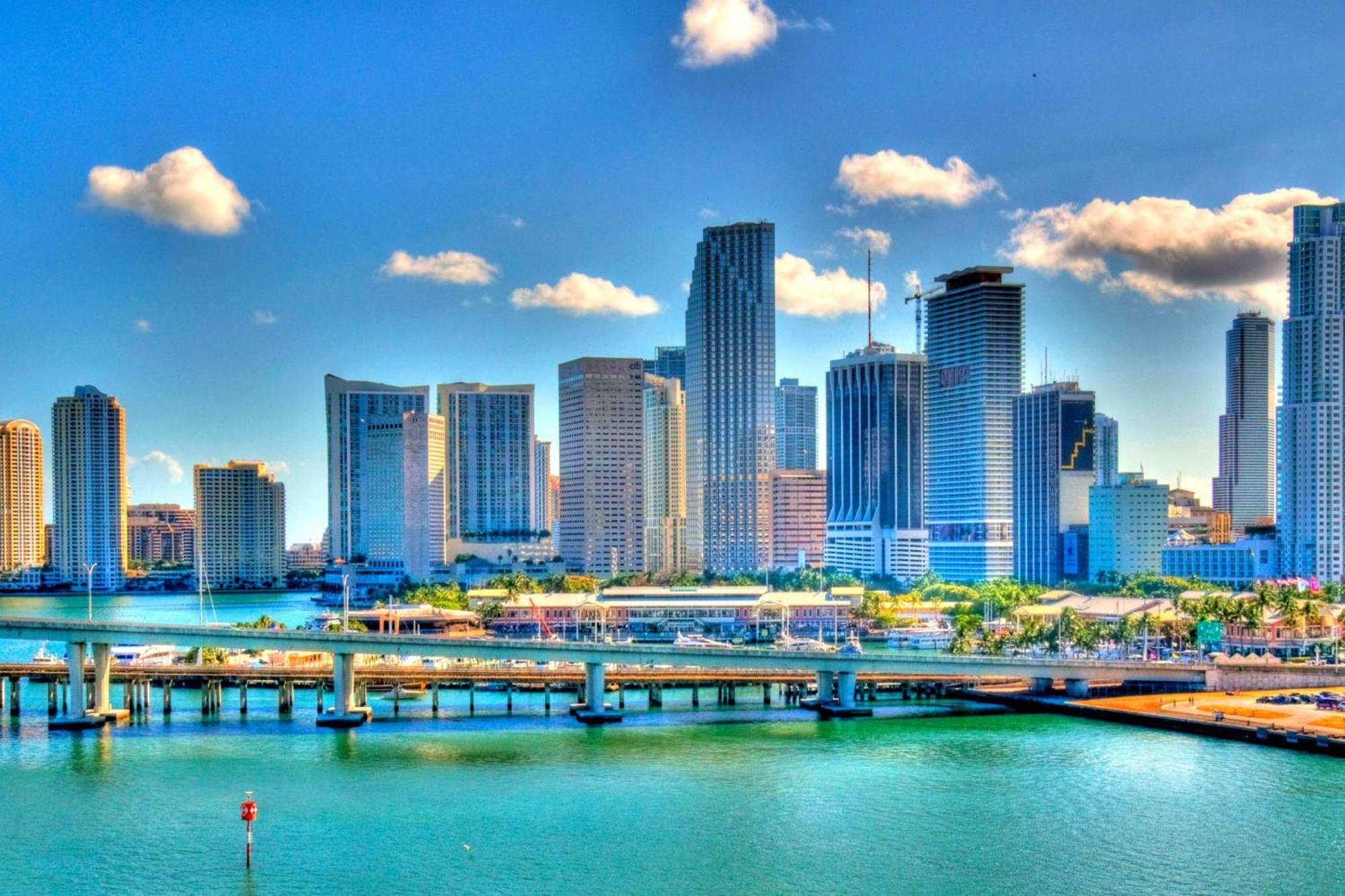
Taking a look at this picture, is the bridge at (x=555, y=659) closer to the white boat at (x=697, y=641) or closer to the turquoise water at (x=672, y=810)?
the turquoise water at (x=672, y=810)

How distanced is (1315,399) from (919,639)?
66.0 m

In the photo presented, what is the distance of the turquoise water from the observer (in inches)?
2031

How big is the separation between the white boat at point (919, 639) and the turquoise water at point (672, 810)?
2496 inches

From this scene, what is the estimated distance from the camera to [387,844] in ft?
184

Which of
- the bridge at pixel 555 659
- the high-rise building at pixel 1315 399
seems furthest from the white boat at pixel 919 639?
the bridge at pixel 555 659

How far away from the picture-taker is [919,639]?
152875mm

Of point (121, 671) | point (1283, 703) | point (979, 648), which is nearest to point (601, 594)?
point (979, 648)

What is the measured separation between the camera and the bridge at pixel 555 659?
289 ft

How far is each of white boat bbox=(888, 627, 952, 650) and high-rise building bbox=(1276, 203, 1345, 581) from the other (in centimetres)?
5301

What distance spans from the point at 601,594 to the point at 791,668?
8830 centimetres

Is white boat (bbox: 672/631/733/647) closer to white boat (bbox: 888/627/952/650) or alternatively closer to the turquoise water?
white boat (bbox: 888/627/952/650)

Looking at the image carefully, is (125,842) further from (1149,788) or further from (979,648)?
(979,648)

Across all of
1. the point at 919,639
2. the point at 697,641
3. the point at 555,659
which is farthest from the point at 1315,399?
the point at 555,659

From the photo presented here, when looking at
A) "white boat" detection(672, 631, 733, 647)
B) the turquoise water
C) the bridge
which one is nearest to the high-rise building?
"white boat" detection(672, 631, 733, 647)
